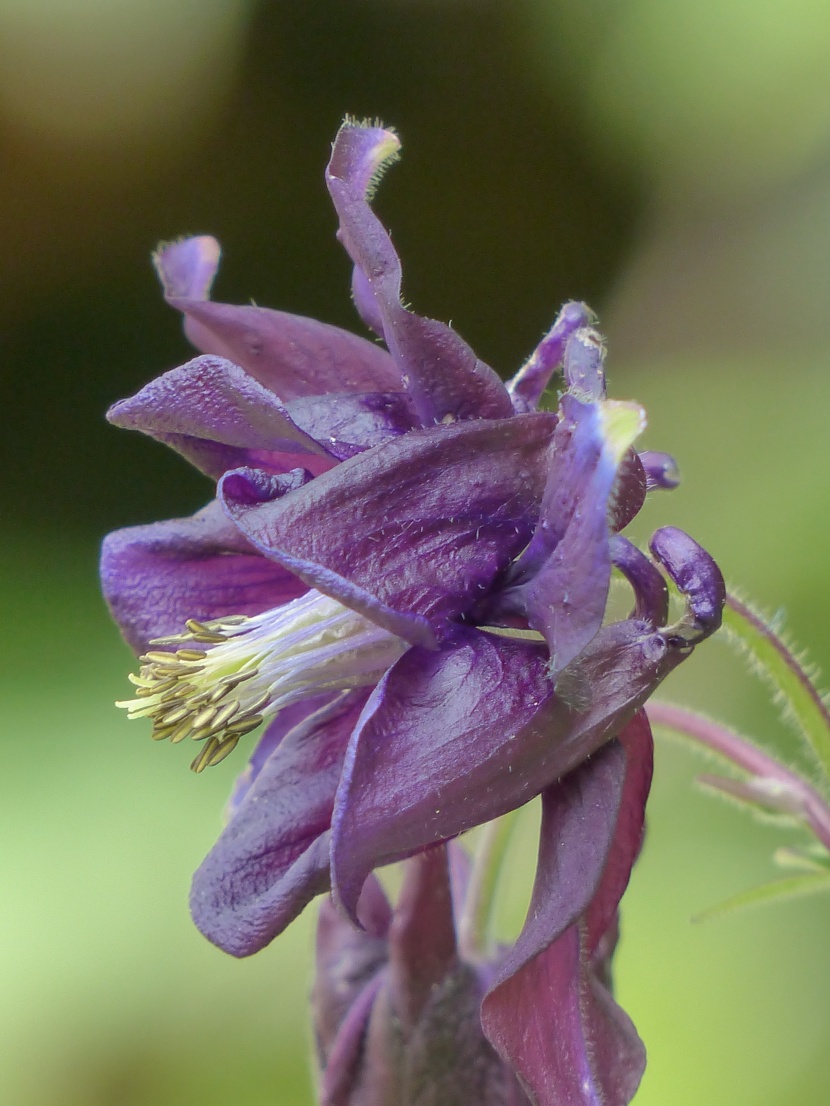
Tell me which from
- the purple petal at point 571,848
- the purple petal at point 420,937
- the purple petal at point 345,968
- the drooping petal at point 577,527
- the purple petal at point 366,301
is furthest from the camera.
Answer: the purple petal at point 345,968

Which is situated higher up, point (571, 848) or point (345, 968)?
point (571, 848)

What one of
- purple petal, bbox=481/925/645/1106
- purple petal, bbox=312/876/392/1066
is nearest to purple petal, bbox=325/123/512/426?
purple petal, bbox=481/925/645/1106

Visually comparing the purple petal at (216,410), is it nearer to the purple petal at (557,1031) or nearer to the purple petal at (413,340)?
the purple petal at (413,340)

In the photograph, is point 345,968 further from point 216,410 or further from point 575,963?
point 216,410

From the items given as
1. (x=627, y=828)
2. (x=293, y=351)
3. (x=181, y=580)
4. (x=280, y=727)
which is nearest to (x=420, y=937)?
(x=280, y=727)

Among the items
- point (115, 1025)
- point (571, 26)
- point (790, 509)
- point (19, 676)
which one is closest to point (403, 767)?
point (790, 509)

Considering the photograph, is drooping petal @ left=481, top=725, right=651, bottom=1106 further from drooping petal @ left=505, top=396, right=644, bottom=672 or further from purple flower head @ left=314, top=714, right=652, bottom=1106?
drooping petal @ left=505, top=396, right=644, bottom=672

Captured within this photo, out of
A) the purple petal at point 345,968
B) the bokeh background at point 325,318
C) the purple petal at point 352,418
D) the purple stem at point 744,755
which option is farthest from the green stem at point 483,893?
the bokeh background at point 325,318

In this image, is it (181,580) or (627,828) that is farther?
(181,580)
